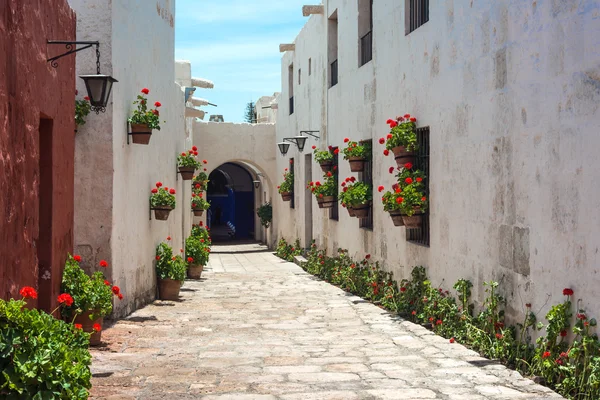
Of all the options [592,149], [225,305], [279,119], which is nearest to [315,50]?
[279,119]

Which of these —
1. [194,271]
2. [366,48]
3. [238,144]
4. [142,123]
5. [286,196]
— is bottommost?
[194,271]

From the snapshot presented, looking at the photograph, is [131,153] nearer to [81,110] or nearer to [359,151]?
[81,110]

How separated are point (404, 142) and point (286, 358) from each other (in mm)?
3616

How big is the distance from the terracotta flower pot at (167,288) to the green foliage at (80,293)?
406 centimetres

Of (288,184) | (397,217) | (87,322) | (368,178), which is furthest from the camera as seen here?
(288,184)

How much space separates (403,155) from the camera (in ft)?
30.8

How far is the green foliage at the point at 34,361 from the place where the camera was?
3.68m

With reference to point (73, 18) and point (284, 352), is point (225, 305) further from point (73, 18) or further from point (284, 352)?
point (73, 18)

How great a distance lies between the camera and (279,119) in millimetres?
22391

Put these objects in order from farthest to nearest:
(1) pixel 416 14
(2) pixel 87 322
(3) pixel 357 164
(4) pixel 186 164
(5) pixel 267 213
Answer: (5) pixel 267 213 < (4) pixel 186 164 < (3) pixel 357 164 < (1) pixel 416 14 < (2) pixel 87 322

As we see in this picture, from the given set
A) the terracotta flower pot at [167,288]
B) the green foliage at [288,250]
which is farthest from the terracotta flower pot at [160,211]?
the green foliage at [288,250]

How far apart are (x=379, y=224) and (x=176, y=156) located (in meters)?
4.47

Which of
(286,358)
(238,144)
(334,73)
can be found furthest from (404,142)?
(238,144)

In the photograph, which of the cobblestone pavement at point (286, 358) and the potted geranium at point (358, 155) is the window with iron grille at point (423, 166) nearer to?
the cobblestone pavement at point (286, 358)
